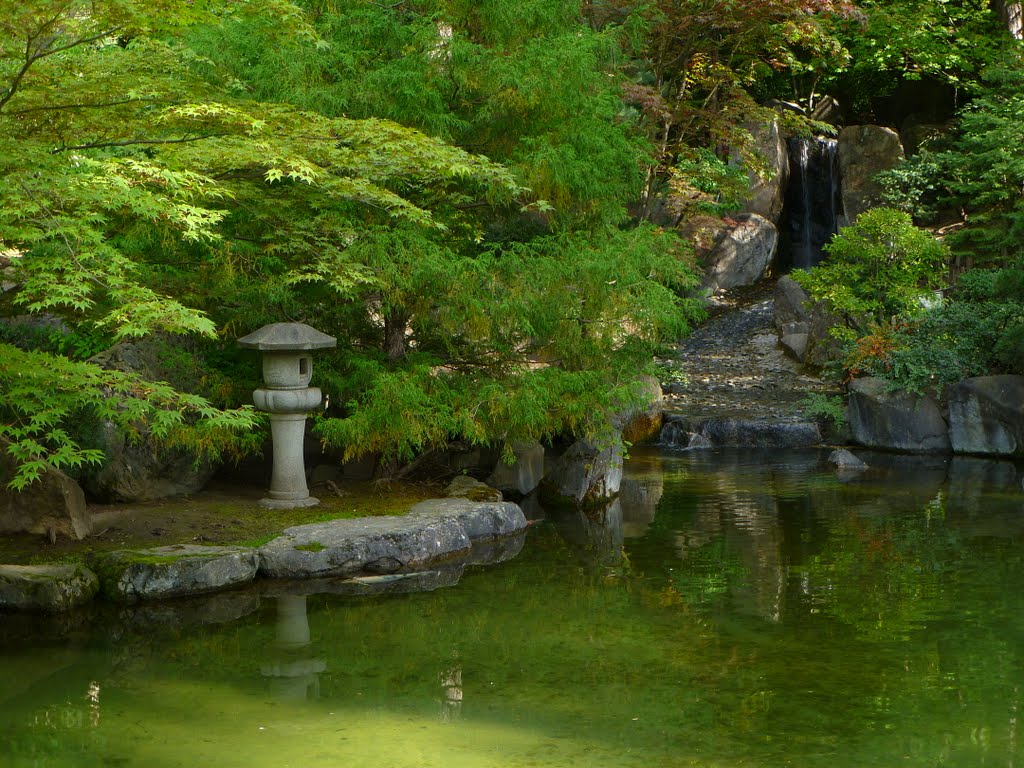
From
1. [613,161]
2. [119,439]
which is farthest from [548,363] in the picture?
[119,439]

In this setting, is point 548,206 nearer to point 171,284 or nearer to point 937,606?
point 171,284

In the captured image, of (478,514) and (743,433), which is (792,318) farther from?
(478,514)

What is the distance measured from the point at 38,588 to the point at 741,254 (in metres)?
19.4

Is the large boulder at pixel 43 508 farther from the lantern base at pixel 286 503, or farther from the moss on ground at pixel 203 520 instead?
the lantern base at pixel 286 503

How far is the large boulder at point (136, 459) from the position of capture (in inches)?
415

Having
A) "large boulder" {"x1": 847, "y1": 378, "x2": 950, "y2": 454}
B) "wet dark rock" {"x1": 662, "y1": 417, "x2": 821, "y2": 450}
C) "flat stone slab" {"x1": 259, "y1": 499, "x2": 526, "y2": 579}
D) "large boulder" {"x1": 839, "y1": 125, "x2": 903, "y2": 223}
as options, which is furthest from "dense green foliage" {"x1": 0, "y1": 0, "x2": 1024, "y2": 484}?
"large boulder" {"x1": 839, "y1": 125, "x2": 903, "y2": 223}

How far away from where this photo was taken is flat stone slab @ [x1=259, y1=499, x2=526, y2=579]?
9391mm

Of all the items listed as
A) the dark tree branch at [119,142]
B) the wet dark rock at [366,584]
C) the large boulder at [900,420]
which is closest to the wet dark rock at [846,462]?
the large boulder at [900,420]

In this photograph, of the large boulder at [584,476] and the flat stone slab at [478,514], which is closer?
the flat stone slab at [478,514]

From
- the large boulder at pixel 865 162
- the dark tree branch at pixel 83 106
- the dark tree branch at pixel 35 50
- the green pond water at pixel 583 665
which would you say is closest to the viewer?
the green pond water at pixel 583 665

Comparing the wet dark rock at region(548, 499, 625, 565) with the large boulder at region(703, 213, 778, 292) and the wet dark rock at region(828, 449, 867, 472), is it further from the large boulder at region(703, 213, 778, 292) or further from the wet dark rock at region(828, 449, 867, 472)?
the large boulder at region(703, 213, 778, 292)

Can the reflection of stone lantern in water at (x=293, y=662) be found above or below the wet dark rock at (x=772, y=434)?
below

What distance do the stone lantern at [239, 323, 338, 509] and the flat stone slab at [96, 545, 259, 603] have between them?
1.63 m

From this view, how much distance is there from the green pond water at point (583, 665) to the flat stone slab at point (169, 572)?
0.20m
